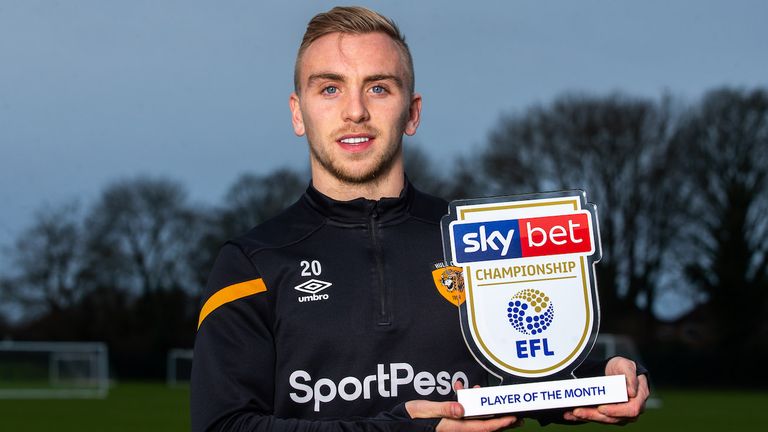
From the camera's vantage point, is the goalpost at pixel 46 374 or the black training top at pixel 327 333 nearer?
the black training top at pixel 327 333

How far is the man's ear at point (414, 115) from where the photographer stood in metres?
2.95

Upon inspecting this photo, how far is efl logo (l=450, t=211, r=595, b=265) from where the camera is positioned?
2537 mm

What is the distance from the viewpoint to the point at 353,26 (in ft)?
9.13

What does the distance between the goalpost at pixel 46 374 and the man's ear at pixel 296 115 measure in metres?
32.1

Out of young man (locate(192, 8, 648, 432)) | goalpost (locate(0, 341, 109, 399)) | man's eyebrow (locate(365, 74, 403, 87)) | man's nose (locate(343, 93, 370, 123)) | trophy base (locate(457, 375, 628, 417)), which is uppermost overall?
man's eyebrow (locate(365, 74, 403, 87))

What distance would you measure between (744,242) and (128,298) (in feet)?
89.7

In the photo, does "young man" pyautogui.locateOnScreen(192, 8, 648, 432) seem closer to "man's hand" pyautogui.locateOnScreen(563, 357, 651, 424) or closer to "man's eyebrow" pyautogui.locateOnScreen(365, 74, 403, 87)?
"man's eyebrow" pyautogui.locateOnScreen(365, 74, 403, 87)

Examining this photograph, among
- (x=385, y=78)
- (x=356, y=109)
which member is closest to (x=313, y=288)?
(x=356, y=109)

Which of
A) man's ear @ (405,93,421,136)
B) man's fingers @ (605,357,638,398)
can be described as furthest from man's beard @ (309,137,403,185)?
man's fingers @ (605,357,638,398)

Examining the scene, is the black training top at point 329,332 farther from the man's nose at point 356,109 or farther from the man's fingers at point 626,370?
the man's nose at point 356,109

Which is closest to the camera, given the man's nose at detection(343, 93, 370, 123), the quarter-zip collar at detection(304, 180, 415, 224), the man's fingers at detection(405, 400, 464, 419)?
the man's fingers at detection(405, 400, 464, 419)

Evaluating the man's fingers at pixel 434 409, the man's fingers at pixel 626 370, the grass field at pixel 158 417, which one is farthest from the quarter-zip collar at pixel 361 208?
→ the grass field at pixel 158 417

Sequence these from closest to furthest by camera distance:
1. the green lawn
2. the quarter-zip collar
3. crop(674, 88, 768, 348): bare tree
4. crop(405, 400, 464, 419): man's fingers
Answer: crop(405, 400, 464, 419): man's fingers
the quarter-zip collar
the green lawn
crop(674, 88, 768, 348): bare tree

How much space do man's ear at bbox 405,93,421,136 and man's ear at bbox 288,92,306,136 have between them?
0.30 m
